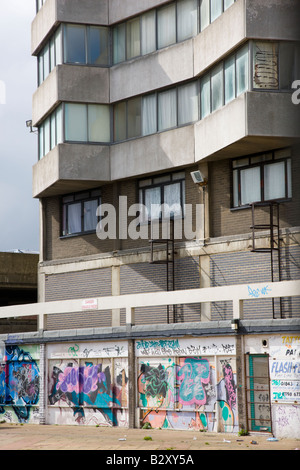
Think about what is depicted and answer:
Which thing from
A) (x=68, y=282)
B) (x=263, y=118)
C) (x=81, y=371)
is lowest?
(x=81, y=371)

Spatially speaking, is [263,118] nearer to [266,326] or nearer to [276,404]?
[266,326]

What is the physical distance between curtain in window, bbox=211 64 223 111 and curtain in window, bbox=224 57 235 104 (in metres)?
0.40

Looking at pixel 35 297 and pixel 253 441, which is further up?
pixel 35 297

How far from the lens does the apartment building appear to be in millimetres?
25484

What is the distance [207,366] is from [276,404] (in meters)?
2.85

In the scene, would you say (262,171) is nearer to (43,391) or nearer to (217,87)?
(217,87)

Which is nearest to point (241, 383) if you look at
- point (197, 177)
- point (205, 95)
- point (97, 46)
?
point (197, 177)

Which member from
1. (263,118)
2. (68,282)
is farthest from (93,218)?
(263,118)

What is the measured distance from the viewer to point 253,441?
22.5 m

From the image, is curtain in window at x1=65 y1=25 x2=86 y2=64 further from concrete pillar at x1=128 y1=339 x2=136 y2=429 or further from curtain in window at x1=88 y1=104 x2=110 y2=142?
concrete pillar at x1=128 y1=339 x2=136 y2=429

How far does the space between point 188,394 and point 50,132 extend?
1468 cm

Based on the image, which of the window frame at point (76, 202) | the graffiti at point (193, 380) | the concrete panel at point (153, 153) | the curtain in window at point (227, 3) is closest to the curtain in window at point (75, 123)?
the concrete panel at point (153, 153)

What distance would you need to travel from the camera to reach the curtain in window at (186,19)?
104 ft

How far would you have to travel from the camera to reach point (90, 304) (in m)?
30.7
